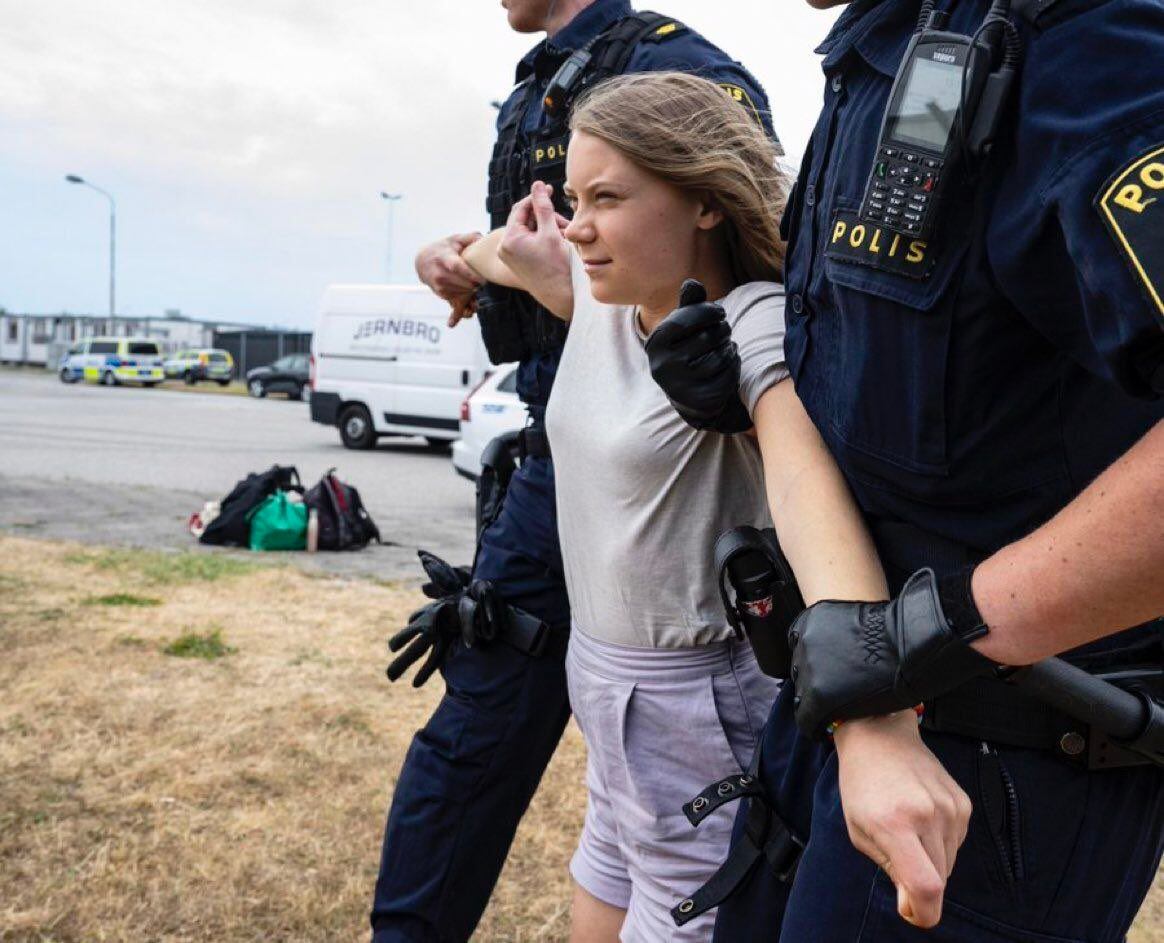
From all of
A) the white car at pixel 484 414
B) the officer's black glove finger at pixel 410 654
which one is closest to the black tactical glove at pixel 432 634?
the officer's black glove finger at pixel 410 654

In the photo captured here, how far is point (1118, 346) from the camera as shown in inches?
35.0

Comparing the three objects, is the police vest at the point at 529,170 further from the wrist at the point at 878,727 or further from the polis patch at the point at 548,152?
the wrist at the point at 878,727

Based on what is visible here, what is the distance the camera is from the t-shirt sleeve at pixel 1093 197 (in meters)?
0.87

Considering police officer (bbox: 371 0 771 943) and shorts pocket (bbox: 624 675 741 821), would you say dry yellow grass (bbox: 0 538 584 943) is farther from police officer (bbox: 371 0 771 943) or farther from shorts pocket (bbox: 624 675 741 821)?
shorts pocket (bbox: 624 675 741 821)

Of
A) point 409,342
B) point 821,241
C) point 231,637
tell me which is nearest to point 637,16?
point 821,241

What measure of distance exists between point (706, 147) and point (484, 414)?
8.98 meters

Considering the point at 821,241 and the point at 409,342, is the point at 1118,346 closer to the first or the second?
the point at 821,241

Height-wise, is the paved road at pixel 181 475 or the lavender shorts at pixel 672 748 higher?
the lavender shorts at pixel 672 748

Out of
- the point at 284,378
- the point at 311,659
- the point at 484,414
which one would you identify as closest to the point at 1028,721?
the point at 311,659

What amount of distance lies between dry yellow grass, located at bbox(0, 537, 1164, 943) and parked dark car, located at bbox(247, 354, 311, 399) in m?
26.2

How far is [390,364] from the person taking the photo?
14844 mm

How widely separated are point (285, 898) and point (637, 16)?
2196 millimetres

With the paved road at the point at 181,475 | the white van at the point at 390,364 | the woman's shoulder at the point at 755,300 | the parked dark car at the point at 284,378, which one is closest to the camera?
the woman's shoulder at the point at 755,300

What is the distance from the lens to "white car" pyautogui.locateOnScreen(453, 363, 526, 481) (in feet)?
34.1
